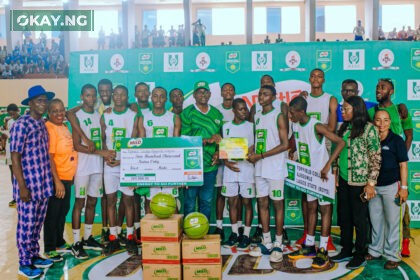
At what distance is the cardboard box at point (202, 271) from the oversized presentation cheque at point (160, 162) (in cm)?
114

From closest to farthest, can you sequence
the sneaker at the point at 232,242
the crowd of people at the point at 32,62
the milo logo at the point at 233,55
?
the sneaker at the point at 232,242
the milo logo at the point at 233,55
the crowd of people at the point at 32,62

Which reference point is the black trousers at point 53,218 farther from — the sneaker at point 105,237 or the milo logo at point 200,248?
the milo logo at point 200,248

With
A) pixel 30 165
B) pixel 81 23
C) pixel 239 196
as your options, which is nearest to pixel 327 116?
pixel 239 196

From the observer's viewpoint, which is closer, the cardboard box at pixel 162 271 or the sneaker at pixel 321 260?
the cardboard box at pixel 162 271

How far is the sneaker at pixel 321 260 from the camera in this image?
441 cm

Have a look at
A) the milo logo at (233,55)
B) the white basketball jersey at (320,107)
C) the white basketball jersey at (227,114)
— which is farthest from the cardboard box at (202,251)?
the milo logo at (233,55)

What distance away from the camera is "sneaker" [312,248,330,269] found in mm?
4410

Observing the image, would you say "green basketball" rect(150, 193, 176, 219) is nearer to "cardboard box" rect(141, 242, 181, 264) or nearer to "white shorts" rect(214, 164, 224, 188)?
"cardboard box" rect(141, 242, 181, 264)

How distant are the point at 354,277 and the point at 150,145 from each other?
2625 millimetres

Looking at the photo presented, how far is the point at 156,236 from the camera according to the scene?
3.96 metres

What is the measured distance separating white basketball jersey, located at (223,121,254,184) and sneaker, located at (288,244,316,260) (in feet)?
3.22

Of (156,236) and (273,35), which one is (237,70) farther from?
(273,35)

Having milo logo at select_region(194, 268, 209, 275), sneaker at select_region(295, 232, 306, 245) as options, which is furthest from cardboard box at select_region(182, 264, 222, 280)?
sneaker at select_region(295, 232, 306, 245)

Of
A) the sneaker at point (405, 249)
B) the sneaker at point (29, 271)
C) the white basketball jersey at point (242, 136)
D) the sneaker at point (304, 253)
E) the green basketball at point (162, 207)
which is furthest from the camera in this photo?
the white basketball jersey at point (242, 136)
